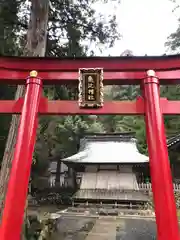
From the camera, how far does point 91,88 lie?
3971 mm

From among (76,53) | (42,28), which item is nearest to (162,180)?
(42,28)

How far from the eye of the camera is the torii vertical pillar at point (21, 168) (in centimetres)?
294

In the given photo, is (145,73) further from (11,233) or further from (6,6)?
(6,6)

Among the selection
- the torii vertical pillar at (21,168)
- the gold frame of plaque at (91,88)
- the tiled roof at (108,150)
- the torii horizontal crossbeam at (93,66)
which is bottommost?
the torii vertical pillar at (21,168)

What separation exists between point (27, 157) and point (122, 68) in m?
2.00

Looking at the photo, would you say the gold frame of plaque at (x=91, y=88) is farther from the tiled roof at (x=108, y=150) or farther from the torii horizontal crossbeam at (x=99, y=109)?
the tiled roof at (x=108, y=150)

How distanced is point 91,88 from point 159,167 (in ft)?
5.16

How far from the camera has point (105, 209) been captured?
1234cm

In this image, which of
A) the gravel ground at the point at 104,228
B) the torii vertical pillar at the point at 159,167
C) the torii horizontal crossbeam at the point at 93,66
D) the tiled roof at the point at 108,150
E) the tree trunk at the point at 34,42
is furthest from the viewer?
the tiled roof at the point at 108,150

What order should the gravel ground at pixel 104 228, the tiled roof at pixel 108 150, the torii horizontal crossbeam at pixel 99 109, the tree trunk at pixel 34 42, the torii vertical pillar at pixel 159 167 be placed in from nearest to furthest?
the torii vertical pillar at pixel 159 167 < the torii horizontal crossbeam at pixel 99 109 < the tree trunk at pixel 34 42 < the gravel ground at pixel 104 228 < the tiled roof at pixel 108 150

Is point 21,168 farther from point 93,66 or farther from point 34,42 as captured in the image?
point 34,42

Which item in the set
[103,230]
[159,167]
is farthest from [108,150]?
[159,167]

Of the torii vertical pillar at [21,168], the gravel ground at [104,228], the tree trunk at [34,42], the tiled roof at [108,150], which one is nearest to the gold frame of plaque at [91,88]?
the torii vertical pillar at [21,168]

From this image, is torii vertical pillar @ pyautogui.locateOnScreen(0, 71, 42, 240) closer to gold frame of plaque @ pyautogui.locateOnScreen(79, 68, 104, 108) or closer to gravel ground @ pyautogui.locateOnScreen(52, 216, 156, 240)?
gold frame of plaque @ pyautogui.locateOnScreen(79, 68, 104, 108)
